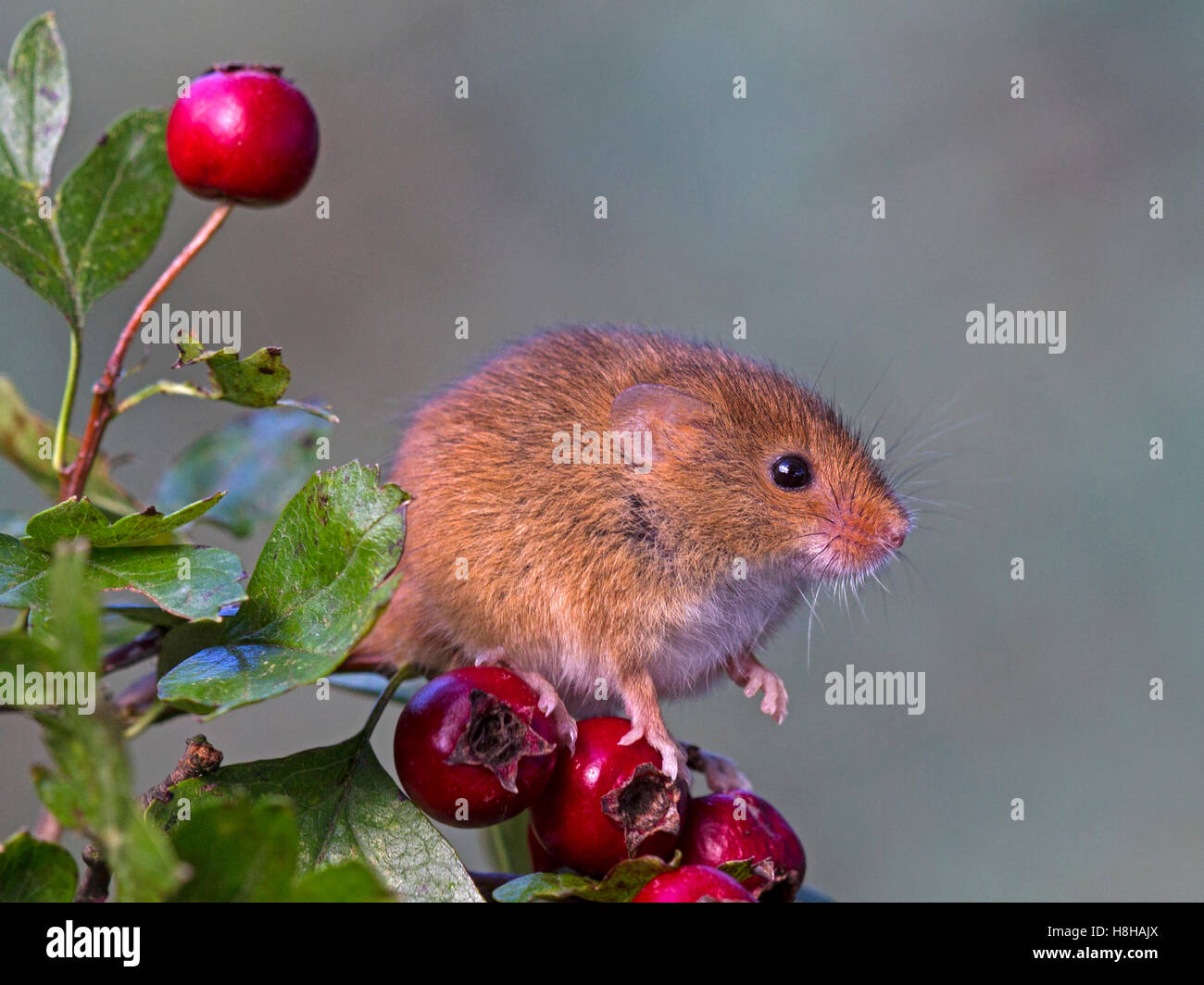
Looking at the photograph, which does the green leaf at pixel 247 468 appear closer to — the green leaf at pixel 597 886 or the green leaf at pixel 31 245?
the green leaf at pixel 31 245

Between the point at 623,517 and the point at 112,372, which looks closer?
the point at 112,372

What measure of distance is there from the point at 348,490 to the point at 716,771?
1020mm

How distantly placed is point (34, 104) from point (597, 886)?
1275 mm

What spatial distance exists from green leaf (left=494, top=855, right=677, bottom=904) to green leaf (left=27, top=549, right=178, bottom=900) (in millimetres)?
575

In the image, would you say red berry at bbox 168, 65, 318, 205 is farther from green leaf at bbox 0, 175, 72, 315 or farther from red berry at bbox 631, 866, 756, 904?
red berry at bbox 631, 866, 756, 904

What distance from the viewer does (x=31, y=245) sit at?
161 cm

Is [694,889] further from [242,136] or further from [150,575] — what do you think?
[242,136]

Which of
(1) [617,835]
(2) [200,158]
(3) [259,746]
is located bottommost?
(3) [259,746]

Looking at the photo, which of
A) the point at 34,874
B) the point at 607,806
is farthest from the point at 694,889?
the point at 34,874
